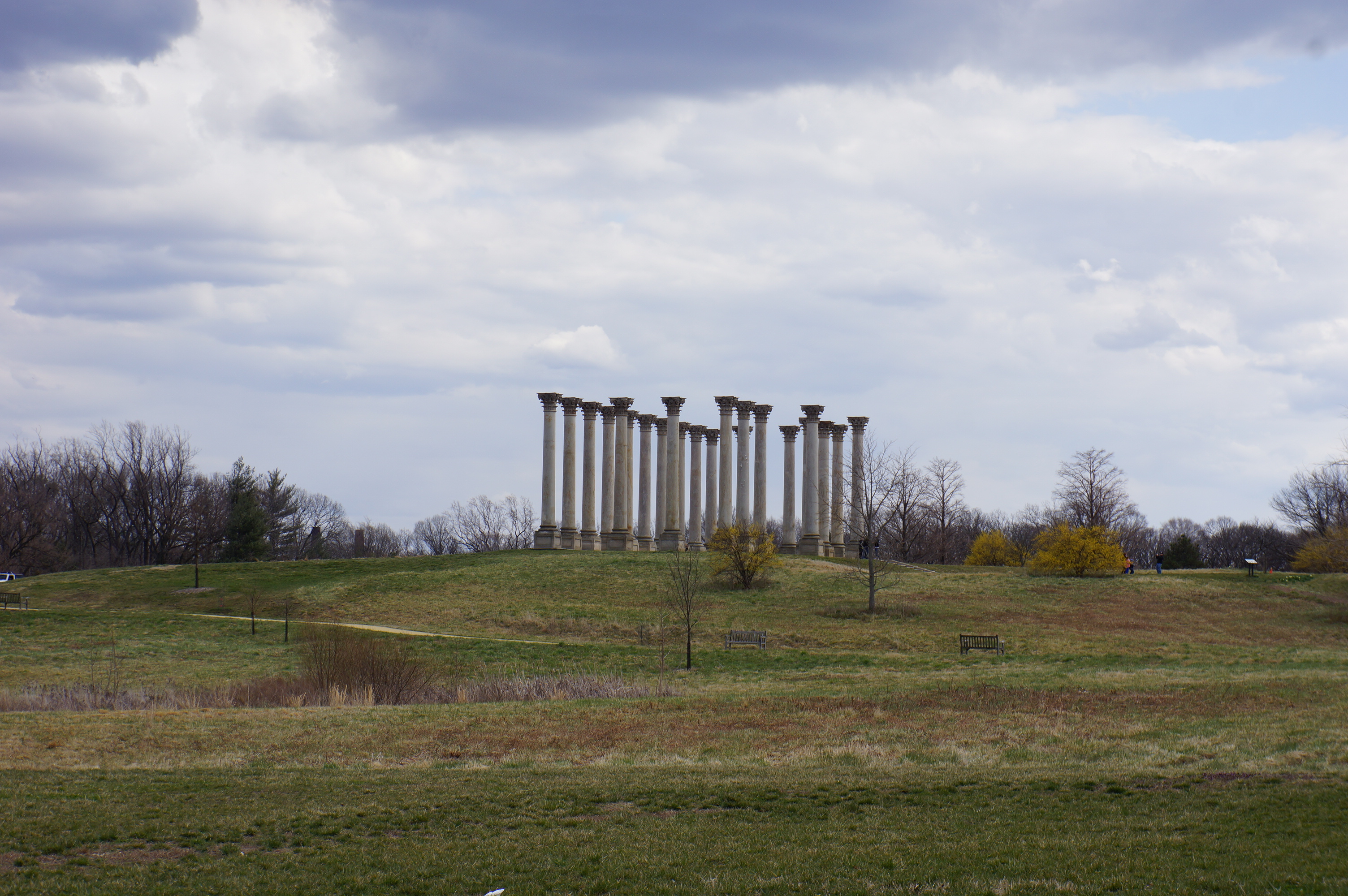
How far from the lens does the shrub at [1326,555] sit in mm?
63344

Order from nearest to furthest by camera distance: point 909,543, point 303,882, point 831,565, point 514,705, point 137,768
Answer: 1. point 303,882
2. point 137,768
3. point 514,705
4. point 831,565
5. point 909,543

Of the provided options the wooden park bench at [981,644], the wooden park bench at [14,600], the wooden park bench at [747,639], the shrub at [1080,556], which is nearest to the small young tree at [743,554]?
the wooden park bench at [747,639]

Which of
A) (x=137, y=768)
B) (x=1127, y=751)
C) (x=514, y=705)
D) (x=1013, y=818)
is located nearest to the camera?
(x=1013, y=818)

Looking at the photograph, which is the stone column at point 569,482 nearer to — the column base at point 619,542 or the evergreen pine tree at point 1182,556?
the column base at point 619,542

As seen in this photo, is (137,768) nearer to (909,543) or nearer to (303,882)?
(303,882)

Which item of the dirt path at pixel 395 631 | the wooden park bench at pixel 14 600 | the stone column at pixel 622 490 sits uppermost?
the stone column at pixel 622 490

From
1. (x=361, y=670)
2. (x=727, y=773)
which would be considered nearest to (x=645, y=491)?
(x=361, y=670)

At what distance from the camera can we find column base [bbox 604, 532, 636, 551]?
76062mm

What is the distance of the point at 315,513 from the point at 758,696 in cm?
14096

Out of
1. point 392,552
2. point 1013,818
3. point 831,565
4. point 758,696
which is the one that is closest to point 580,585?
point 831,565

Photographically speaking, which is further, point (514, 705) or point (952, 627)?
point (952, 627)

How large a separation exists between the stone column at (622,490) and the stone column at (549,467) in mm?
4074

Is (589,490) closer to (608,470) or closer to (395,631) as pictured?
(608,470)

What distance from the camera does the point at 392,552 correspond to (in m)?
157
